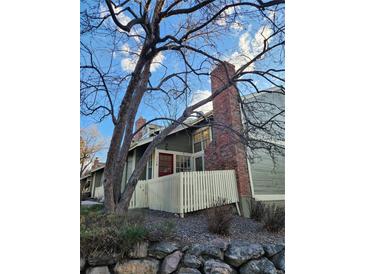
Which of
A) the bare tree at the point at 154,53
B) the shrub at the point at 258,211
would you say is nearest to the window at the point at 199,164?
the shrub at the point at 258,211

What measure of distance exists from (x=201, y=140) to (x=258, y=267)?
1.86m

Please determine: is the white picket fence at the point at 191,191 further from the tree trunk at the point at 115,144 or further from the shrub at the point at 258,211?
the tree trunk at the point at 115,144

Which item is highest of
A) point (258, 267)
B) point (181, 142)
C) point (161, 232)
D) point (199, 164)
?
point (181, 142)

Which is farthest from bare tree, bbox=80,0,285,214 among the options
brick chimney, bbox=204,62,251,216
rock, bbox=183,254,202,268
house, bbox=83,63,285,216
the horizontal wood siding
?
rock, bbox=183,254,202,268

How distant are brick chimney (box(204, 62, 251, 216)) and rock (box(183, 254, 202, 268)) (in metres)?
1.28

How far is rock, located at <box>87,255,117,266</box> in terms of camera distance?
1094 millimetres

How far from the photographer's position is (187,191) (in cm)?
246

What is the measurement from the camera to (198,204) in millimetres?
2420

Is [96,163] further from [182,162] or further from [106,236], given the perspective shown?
[182,162]

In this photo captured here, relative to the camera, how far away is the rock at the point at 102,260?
109cm

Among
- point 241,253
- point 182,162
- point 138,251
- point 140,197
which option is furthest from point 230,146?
point 138,251
